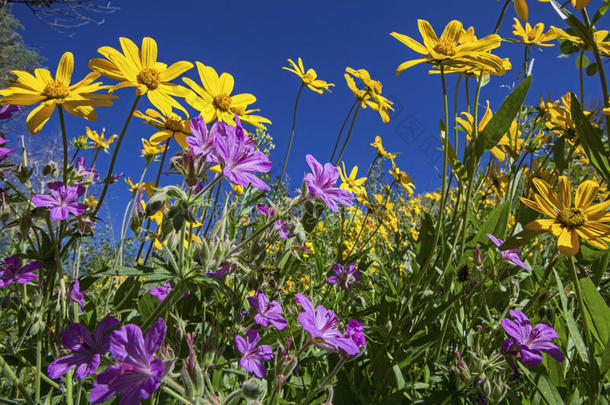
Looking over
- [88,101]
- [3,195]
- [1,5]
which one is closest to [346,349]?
[88,101]

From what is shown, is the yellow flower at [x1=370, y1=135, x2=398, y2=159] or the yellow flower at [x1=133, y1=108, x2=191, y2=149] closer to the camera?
the yellow flower at [x1=133, y1=108, x2=191, y2=149]

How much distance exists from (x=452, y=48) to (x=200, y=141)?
88 cm

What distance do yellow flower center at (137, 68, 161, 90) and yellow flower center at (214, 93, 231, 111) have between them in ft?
0.76

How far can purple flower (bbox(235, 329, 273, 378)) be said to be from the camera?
973 millimetres

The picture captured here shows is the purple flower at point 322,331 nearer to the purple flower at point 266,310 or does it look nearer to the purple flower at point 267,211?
the purple flower at point 266,310

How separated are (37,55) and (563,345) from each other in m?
19.7

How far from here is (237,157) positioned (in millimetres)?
785

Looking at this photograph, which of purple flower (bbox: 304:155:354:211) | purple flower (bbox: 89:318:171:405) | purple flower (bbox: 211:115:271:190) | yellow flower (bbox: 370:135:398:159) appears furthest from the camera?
yellow flower (bbox: 370:135:398:159)

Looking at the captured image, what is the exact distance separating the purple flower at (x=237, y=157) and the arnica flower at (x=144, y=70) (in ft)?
1.10

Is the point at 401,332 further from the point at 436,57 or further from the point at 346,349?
the point at 436,57

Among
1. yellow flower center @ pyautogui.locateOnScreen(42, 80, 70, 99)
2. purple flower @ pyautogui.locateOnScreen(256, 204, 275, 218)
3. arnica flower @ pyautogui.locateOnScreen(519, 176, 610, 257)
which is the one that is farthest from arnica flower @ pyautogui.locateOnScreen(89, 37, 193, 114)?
arnica flower @ pyautogui.locateOnScreen(519, 176, 610, 257)

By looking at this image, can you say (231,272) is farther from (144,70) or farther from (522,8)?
(522,8)

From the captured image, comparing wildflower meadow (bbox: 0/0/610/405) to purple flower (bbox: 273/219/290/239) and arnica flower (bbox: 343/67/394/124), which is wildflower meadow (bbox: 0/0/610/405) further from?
arnica flower (bbox: 343/67/394/124)

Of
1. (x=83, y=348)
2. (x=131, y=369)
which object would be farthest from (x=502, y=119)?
(x=83, y=348)
